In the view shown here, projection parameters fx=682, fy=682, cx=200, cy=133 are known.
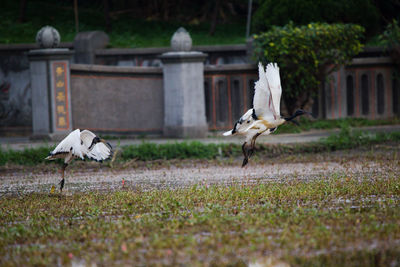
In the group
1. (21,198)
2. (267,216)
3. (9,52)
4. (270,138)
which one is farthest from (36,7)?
(267,216)

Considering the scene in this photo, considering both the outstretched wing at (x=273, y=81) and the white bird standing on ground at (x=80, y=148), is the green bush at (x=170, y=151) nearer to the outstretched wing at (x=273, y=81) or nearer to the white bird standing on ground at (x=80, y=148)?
the white bird standing on ground at (x=80, y=148)

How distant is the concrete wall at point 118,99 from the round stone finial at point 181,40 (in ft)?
2.80

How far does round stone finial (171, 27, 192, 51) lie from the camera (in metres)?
17.1

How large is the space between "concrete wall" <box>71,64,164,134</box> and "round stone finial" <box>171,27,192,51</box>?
0.85 meters

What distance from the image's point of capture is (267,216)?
663 centimetres

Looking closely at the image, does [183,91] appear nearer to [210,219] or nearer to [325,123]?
[325,123]

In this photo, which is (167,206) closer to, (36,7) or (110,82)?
(110,82)

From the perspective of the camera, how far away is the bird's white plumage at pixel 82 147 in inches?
357

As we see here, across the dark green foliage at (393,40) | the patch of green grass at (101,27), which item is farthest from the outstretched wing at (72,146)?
the patch of green grass at (101,27)

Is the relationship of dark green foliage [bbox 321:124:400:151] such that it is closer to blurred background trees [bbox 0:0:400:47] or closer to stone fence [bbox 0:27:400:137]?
stone fence [bbox 0:27:400:137]

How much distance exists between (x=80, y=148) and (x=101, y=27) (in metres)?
21.1

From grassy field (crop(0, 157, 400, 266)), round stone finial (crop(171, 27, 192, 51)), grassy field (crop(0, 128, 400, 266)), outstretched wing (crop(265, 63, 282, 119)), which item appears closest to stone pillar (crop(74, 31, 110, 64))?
round stone finial (crop(171, 27, 192, 51))

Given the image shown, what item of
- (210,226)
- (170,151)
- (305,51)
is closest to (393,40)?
(305,51)

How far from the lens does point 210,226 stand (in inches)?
248
